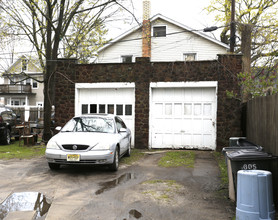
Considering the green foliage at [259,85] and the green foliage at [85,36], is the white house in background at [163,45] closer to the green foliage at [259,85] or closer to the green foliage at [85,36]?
the green foliage at [85,36]

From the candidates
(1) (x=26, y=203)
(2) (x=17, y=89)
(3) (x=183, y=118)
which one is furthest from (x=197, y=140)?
(2) (x=17, y=89)

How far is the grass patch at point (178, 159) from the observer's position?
28.7ft

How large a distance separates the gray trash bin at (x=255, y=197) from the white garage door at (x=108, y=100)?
7978 mm

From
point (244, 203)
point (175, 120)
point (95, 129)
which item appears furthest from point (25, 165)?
point (244, 203)

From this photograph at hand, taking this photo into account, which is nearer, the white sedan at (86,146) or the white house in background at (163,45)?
the white sedan at (86,146)

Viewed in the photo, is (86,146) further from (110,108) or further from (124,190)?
(110,108)

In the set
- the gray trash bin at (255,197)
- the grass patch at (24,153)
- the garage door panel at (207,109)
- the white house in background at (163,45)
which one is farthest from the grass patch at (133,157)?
the white house in background at (163,45)

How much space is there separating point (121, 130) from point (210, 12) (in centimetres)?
1631

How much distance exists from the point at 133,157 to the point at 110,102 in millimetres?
3151

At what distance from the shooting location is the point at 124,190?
607 centimetres

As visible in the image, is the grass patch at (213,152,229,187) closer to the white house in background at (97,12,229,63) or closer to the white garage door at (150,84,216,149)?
the white garage door at (150,84,216,149)

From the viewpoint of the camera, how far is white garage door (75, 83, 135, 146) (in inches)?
473

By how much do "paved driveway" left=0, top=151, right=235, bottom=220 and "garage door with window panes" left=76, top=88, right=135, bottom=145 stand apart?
3.47 m

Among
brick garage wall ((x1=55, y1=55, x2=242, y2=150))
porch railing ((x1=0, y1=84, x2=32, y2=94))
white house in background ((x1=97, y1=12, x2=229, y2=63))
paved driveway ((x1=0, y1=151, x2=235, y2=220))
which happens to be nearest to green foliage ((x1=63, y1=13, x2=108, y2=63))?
white house in background ((x1=97, y1=12, x2=229, y2=63))
